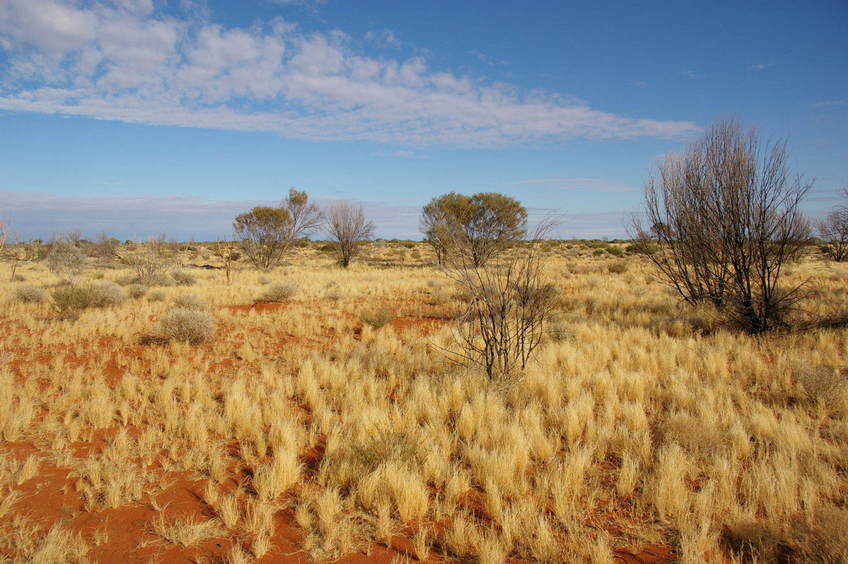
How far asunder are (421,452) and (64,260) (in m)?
26.9

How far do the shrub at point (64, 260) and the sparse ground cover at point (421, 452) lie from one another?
16.7m

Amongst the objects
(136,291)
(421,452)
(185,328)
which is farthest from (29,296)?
(421,452)

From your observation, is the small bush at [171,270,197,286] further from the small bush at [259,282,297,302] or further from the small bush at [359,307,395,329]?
the small bush at [359,307,395,329]

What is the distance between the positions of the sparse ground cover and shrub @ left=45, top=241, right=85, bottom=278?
656 inches

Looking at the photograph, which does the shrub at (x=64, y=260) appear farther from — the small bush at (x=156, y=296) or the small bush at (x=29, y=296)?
the small bush at (x=156, y=296)

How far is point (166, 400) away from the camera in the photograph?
215 inches

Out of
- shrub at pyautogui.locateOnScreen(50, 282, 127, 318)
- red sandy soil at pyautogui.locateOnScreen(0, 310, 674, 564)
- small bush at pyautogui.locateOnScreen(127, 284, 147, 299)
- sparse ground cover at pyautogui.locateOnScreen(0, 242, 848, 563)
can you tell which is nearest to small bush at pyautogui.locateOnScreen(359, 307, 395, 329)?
sparse ground cover at pyautogui.locateOnScreen(0, 242, 848, 563)

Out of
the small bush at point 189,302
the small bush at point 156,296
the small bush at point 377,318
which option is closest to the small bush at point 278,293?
the small bush at point 189,302

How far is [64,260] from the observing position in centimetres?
2211

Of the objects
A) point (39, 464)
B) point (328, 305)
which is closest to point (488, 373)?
point (39, 464)

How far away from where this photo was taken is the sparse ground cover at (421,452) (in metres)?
2.95

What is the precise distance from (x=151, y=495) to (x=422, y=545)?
2474mm

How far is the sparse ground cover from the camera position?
Result: 2949 millimetres

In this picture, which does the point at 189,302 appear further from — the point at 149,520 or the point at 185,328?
the point at 149,520
